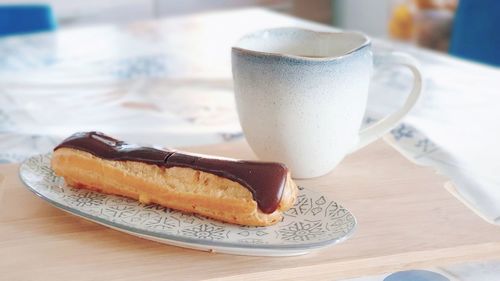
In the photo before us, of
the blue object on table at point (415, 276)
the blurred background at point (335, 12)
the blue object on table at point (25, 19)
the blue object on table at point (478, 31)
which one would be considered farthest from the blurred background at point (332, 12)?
the blue object on table at point (415, 276)

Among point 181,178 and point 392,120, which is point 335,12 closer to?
point 392,120

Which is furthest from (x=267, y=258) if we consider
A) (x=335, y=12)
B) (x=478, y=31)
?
(x=335, y=12)

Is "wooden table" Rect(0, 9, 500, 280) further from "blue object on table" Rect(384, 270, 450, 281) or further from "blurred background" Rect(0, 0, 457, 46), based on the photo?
"blurred background" Rect(0, 0, 457, 46)

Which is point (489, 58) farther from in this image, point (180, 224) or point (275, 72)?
point (180, 224)

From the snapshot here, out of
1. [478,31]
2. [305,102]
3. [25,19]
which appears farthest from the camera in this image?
[25,19]

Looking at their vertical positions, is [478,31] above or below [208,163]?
below

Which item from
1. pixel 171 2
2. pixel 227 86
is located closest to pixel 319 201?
pixel 227 86
